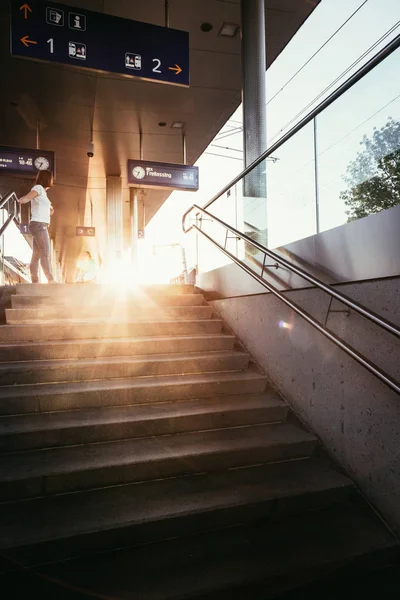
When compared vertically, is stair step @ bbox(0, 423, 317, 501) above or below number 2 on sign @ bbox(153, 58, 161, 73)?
below

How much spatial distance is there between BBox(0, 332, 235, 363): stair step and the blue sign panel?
2891mm

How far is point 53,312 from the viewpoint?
4.09m

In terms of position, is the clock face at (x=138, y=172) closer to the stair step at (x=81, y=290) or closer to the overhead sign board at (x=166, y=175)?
the overhead sign board at (x=166, y=175)

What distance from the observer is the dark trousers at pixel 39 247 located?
506cm

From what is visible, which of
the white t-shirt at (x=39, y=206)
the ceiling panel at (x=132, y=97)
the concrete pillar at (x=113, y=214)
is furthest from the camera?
the concrete pillar at (x=113, y=214)

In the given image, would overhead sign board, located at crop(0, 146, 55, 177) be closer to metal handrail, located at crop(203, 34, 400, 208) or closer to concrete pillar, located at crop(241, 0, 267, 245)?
concrete pillar, located at crop(241, 0, 267, 245)

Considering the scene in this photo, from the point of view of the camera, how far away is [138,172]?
8336 millimetres

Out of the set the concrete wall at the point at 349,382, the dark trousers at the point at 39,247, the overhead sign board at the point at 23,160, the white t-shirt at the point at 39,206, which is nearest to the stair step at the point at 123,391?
the concrete wall at the point at 349,382

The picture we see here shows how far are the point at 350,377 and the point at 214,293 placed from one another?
7.94 ft

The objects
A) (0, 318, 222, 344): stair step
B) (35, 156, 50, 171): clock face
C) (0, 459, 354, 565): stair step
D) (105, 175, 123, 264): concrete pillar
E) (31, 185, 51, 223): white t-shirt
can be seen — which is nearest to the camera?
(0, 459, 354, 565): stair step

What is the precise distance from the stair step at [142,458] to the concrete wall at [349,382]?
286 mm

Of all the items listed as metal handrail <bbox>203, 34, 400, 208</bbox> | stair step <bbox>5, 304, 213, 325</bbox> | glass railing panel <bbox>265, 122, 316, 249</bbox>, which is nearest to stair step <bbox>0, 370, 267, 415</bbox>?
stair step <bbox>5, 304, 213, 325</bbox>

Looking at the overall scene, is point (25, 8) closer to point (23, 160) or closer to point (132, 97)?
point (132, 97)

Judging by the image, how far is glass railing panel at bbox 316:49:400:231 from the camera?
228cm
